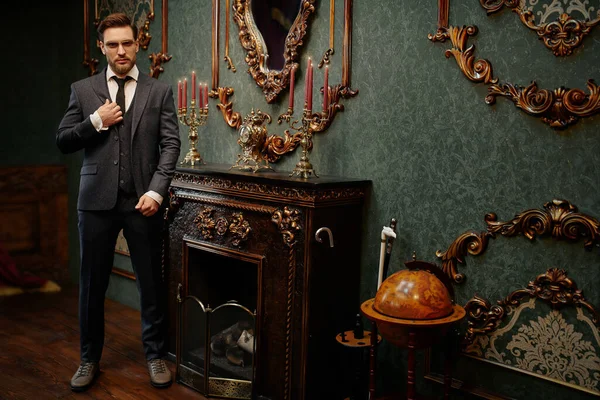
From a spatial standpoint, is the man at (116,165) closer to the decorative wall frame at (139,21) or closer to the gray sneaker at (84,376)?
the gray sneaker at (84,376)

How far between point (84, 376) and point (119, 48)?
1.65m

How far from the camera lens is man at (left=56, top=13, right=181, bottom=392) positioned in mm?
3010

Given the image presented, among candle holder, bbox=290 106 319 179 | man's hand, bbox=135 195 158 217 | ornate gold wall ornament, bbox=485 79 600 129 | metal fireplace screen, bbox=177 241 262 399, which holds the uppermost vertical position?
ornate gold wall ornament, bbox=485 79 600 129

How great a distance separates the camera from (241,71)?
11.7 ft

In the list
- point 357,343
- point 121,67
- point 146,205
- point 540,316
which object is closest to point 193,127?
point 121,67

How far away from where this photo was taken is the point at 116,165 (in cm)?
301

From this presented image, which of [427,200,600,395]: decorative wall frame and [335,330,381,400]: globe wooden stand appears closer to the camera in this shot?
[427,200,600,395]: decorative wall frame

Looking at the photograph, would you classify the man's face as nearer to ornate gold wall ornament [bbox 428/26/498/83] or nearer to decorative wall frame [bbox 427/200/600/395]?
ornate gold wall ornament [bbox 428/26/498/83]

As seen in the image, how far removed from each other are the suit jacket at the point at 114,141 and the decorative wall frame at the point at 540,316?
1483 mm

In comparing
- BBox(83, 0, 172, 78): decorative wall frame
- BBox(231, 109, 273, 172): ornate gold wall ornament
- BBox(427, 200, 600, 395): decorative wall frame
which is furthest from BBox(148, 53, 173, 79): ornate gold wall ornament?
BBox(427, 200, 600, 395): decorative wall frame

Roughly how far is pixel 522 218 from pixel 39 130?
4035 mm

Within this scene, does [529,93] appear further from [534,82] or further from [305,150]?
[305,150]

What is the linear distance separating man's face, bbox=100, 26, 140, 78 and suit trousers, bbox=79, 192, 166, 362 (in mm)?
631

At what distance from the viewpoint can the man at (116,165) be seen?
3010mm
